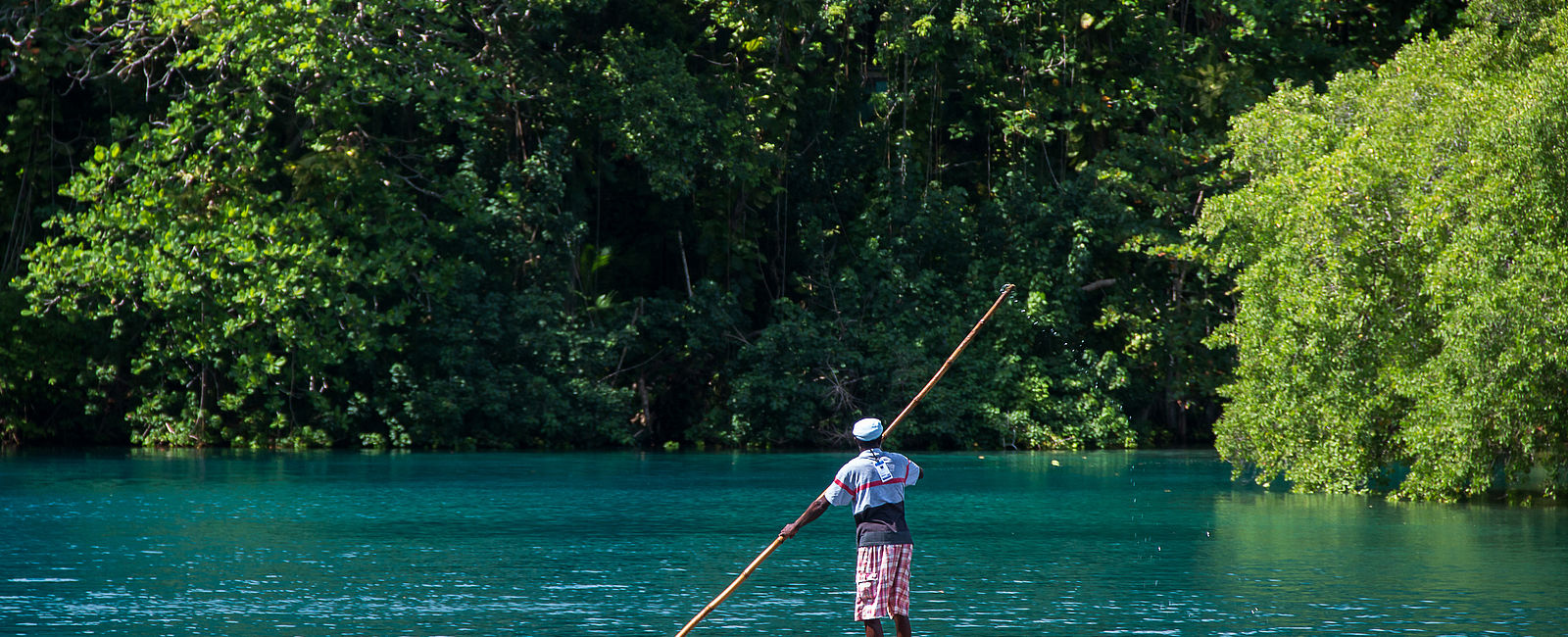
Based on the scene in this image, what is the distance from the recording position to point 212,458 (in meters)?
29.0

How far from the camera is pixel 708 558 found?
1533cm

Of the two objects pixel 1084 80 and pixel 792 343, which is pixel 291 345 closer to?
pixel 792 343

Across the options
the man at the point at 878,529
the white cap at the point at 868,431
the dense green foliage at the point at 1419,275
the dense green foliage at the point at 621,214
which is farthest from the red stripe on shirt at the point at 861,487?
the dense green foliage at the point at 621,214

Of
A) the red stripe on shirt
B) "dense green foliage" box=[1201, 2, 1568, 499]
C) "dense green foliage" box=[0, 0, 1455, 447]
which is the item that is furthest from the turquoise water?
"dense green foliage" box=[0, 0, 1455, 447]

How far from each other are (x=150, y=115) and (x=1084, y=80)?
18.0m

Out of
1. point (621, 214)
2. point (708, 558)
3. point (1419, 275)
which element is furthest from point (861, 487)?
point (621, 214)

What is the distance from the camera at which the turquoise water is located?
11.8m

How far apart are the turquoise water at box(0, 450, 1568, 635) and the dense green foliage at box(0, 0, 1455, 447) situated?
22.2ft

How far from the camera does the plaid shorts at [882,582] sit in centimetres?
1009

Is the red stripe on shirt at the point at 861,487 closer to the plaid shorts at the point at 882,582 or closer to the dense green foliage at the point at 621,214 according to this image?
the plaid shorts at the point at 882,582

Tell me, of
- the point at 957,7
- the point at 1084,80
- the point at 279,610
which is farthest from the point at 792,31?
the point at 279,610

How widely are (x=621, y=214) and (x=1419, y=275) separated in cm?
1930

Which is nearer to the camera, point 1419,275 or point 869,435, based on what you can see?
point 869,435

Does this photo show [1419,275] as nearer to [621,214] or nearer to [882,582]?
[882,582]
